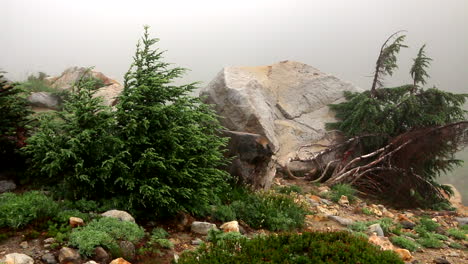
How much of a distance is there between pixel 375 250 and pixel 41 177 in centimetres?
699

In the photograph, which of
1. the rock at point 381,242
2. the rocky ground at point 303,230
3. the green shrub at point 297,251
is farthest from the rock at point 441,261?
the green shrub at point 297,251

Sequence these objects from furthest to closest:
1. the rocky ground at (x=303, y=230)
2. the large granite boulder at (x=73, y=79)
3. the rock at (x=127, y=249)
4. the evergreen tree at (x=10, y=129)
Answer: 1. the large granite boulder at (x=73, y=79)
2. the evergreen tree at (x=10, y=129)
3. the rock at (x=127, y=249)
4. the rocky ground at (x=303, y=230)

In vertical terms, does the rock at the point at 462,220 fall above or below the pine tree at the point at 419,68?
below

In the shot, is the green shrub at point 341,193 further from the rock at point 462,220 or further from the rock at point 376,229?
the rock at point 462,220

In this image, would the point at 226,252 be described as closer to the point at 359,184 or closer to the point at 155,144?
the point at 155,144

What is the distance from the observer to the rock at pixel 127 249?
5.99 meters

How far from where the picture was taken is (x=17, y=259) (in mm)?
5301

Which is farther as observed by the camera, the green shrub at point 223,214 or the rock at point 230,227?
the green shrub at point 223,214

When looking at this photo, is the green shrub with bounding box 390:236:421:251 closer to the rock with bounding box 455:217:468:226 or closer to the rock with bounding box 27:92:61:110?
the rock with bounding box 455:217:468:226

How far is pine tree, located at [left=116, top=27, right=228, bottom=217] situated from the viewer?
7383mm

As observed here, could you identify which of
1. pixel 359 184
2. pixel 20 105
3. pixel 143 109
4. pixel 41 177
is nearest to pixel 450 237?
pixel 359 184

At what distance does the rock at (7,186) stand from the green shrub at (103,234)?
3432 millimetres

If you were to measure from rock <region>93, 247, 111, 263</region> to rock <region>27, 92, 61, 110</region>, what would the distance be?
996 cm

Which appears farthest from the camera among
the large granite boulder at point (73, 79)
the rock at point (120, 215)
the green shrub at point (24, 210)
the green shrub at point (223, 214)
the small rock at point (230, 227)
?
the large granite boulder at point (73, 79)
